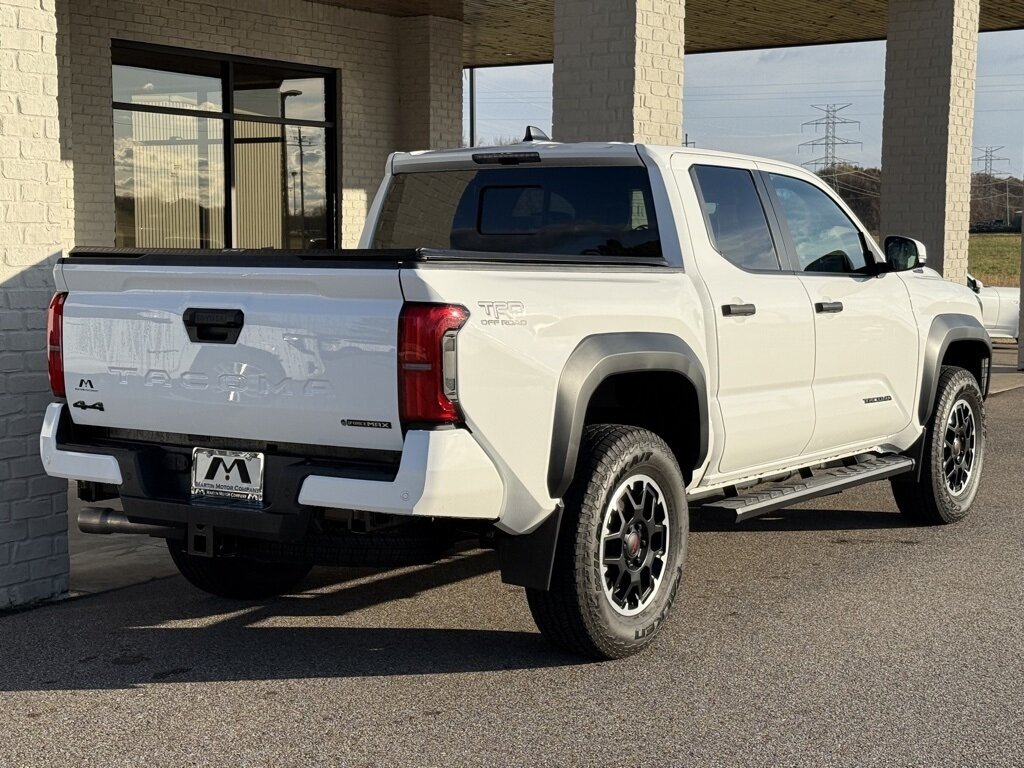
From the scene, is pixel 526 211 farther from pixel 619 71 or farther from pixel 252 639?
pixel 619 71

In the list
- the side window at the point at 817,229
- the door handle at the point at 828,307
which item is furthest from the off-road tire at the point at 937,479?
the door handle at the point at 828,307

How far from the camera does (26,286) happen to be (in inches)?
248

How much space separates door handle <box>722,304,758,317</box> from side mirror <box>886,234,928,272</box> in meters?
1.51

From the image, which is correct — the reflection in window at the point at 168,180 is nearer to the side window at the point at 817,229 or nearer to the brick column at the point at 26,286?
the brick column at the point at 26,286

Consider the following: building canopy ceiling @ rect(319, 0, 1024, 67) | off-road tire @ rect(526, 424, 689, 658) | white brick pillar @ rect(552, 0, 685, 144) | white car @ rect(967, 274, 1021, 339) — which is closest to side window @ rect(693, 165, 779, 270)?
off-road tire @ rect(526, 424, 689, 658)

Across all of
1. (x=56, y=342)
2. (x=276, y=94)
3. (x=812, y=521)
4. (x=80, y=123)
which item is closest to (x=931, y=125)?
(x=276, y=94)

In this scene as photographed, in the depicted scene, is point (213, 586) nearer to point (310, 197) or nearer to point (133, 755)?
point (133, 755)

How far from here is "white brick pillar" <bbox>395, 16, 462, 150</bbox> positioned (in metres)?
18.6

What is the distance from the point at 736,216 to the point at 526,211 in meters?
0.97

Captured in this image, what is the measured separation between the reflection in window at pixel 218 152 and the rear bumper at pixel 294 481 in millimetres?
10363

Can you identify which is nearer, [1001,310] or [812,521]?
[812,521]

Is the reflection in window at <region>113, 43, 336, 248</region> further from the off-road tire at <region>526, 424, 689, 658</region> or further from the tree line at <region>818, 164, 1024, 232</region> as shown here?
the tree line at <region>818, 164, 1024, 232</region>

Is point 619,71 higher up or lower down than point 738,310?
higher up

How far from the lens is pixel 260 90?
17312mm
